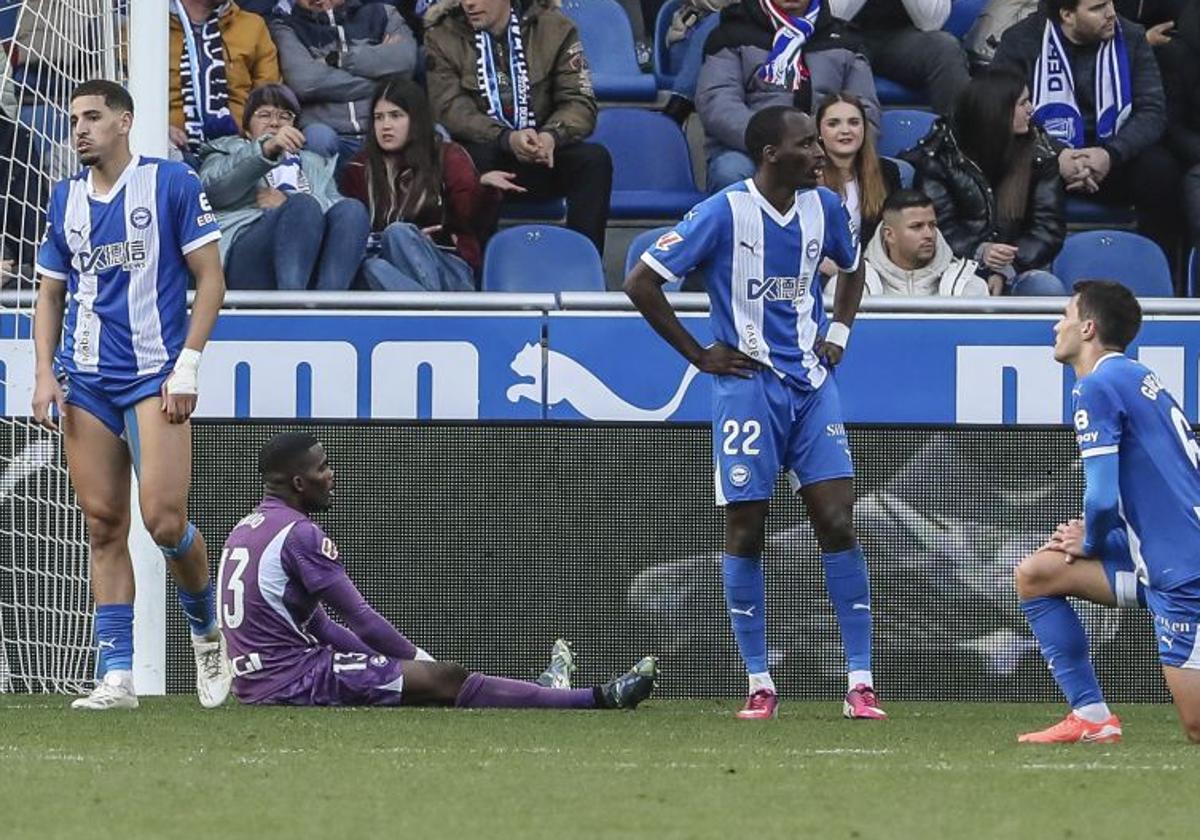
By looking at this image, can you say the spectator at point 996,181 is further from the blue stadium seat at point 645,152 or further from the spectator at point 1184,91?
the blue stadium seat at point 645,152

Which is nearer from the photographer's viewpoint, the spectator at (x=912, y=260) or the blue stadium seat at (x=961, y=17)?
the spectator at (x=912, y=260)

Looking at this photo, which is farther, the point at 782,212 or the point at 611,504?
the point at 611,504

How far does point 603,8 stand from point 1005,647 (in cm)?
542

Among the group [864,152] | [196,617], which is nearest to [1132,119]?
[864,152]

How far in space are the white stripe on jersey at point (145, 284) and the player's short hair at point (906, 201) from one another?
3.51 metres

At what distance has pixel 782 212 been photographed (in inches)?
307

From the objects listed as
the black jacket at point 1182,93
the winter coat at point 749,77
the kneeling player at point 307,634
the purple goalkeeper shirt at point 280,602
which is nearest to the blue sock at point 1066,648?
the kneeling player at point 307,634

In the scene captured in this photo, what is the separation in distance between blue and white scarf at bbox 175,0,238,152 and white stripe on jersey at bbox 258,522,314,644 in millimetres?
3404

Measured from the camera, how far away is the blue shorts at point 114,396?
7.61 m

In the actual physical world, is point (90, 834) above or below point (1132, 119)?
below

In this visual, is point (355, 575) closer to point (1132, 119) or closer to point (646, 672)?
point (646, 672)

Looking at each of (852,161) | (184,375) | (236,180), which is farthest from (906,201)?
(184,375)

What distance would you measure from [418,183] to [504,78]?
1.16 meters

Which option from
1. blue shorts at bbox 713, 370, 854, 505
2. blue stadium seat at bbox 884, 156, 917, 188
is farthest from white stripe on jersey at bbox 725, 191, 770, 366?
blue stadium seat at bbox 884, 156, 917, 188
